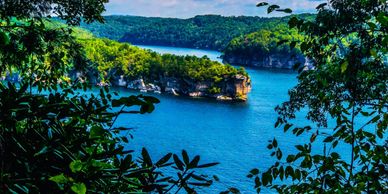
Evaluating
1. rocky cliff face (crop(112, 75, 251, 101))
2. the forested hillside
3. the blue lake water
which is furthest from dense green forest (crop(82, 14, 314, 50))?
the blue lake water

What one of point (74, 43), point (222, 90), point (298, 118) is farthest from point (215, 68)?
point (74, 43)

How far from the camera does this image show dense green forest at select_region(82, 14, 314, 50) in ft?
497

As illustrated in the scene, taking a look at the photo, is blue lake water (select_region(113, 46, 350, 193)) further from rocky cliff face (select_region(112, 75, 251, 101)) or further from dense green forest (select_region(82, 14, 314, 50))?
dense green forest (select_region(82, 14, 314, 50))

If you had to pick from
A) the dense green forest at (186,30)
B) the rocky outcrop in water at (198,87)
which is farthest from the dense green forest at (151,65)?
the dense green forest at (186,30)

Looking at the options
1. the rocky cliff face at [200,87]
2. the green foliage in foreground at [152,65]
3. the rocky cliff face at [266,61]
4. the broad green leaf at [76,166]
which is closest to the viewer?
the broad green leaf at [76,166]

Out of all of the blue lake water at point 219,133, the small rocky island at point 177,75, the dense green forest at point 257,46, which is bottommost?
the blue lake water at point 219,133

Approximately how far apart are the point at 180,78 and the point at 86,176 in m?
68.3

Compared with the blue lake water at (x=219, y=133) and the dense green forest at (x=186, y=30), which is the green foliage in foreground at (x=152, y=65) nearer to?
the blue lake water at (x=219, y=133)

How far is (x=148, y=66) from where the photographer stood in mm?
76500

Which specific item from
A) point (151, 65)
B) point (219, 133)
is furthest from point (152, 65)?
point (219, 133)

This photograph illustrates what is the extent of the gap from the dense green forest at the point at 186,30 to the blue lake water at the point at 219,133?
3623 inches

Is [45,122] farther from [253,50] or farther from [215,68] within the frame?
[253,50]

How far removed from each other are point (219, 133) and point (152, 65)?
38.0 m

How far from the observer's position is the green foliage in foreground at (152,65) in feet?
226
